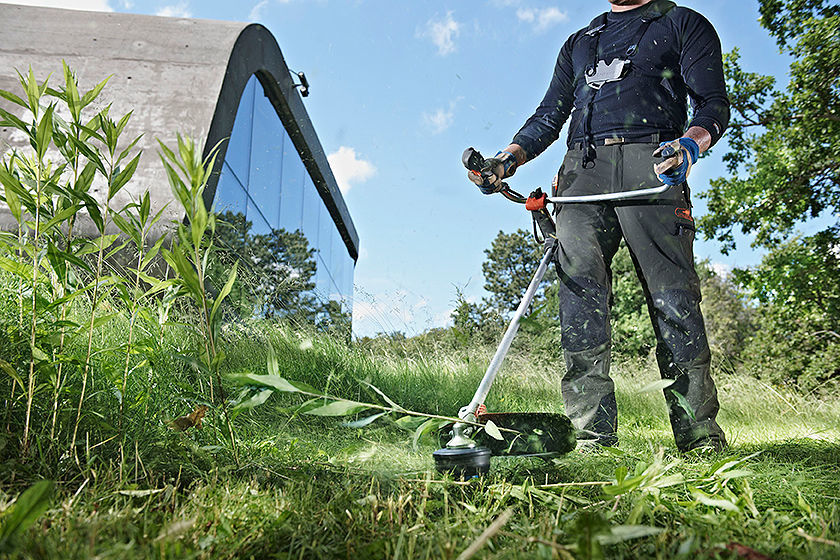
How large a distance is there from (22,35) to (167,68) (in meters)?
1.55

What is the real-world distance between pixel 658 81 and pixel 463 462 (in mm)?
1664

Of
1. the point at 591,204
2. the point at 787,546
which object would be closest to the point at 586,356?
the point at 591,204

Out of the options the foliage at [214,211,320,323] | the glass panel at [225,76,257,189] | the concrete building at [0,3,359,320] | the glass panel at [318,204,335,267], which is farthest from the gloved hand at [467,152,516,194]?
the glass panel at [318,204,335,267]

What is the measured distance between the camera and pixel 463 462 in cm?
114

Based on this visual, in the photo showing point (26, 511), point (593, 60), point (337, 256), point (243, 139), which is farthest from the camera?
point (337, 256)

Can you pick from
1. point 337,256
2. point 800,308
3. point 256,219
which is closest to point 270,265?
point 256,219

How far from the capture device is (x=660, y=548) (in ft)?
2.44

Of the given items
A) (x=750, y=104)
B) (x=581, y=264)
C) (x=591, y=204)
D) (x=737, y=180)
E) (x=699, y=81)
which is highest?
(x=750, y=104)

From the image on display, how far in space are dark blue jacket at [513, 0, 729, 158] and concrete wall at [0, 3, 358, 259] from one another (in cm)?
402

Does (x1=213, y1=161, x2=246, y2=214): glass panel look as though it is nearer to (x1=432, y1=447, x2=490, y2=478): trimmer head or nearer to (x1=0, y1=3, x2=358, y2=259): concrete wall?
(x1=0, y1=3, x2=358, y2=259): concrete wall

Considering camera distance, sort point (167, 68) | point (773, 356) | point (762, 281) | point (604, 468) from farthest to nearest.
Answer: point (773, 356) → point (762, 281) → point (167, 68) → point (604, 468)

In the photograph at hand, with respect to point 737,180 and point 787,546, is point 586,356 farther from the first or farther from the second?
point 737,180

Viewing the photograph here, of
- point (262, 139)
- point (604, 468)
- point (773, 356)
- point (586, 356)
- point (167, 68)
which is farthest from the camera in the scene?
point (773, 356)

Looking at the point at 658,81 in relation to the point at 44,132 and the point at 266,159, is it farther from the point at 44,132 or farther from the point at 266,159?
the point at 266,159
